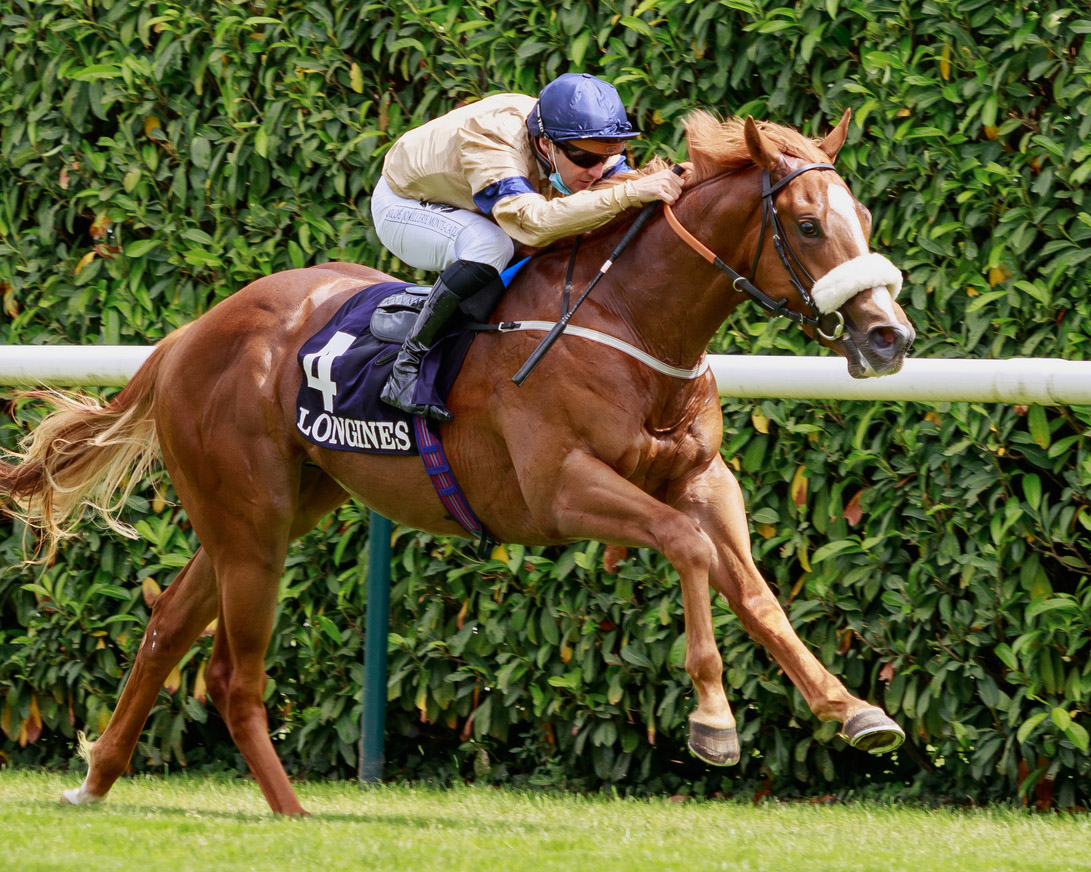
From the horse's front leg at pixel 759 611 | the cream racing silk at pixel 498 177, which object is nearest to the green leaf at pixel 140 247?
the cream racing silk at pixel 498 177

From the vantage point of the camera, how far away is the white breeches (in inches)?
169

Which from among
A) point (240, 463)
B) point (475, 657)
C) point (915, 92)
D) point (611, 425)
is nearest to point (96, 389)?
point (240, 463)

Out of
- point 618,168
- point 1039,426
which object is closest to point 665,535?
point 618,168

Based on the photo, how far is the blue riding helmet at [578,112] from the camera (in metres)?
→ 4.11

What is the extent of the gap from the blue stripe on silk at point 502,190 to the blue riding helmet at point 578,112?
0.16 metres

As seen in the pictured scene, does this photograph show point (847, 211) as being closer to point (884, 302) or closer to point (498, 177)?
point (884, 302)

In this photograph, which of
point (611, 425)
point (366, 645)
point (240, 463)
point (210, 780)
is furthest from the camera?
point (210, 780)

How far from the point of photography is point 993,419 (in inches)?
180

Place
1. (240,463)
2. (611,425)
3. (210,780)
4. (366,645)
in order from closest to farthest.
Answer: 1. (611,425)
2. (240,463)
3. (366,645)
4. (210,780)

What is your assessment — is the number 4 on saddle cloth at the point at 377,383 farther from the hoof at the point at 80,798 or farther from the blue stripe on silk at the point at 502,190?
the hoof at the point at 80,798

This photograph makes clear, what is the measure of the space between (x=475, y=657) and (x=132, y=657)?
1.53 m

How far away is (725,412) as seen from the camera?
5027mm

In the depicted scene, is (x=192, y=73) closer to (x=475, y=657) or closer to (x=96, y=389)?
(x=96, y=389)

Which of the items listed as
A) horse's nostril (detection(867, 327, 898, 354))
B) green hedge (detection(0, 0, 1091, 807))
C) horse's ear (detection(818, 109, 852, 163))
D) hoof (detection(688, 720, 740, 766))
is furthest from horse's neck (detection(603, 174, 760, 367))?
hoof (detection(688, 720, 740, 766))
